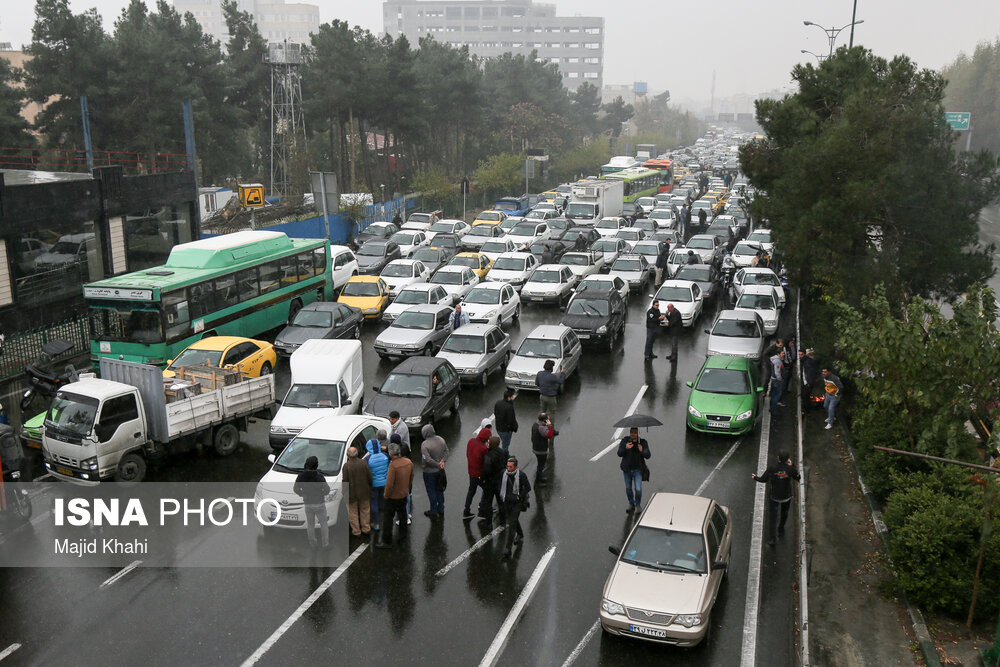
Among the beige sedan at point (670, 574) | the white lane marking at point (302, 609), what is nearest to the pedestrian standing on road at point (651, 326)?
the beige sedan at point (670, 574)

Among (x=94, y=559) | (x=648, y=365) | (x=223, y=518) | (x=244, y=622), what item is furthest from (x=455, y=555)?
(x=648, y=365)

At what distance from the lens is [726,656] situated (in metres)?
10.5

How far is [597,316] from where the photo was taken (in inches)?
997

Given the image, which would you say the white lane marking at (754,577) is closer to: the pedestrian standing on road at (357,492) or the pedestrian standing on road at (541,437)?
the pedestrian standing on road at (541,437)

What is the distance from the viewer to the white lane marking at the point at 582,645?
34.3 ft

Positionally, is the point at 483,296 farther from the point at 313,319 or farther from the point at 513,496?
the point at 513,496

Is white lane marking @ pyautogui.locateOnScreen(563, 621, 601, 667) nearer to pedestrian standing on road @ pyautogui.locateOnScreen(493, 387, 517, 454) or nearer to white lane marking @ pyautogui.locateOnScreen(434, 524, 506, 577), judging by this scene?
white lane marking @ pyautogui.locateOnScreen(434, 524, 506, 577)

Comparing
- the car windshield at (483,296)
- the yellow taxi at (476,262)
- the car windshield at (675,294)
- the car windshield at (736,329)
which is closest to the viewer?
the car windshield at (736,329)

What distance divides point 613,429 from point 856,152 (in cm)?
922

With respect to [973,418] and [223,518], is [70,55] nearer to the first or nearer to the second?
[223,518]

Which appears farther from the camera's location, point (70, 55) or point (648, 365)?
point (70, 55)

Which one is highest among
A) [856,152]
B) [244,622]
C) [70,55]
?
[70,55]

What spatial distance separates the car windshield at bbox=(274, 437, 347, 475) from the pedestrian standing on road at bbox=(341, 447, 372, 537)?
481 mm

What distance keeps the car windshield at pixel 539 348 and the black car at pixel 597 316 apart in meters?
2.62
